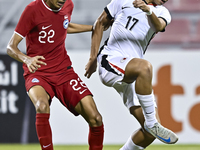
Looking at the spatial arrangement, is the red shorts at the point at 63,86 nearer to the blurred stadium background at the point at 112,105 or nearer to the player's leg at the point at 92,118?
the player's leg at the point at 92,118

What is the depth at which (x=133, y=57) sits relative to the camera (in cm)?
305

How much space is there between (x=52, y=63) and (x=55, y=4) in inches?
19.3

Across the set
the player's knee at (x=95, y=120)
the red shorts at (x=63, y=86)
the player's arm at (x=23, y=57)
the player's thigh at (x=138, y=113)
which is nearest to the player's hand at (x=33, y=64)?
the player's arm at (x=23, y=57)

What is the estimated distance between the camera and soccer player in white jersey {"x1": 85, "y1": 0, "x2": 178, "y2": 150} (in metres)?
2.90

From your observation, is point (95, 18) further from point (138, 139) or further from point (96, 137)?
point (96, 137)

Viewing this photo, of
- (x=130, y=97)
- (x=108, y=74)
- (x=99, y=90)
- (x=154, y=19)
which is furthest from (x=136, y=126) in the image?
(x=154, y=19)

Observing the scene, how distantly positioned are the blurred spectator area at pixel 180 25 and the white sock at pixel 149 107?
3.08m

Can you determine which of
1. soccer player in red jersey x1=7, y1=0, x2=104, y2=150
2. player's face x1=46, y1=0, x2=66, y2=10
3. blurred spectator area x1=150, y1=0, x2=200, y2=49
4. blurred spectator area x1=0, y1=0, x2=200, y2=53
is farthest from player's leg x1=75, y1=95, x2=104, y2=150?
blurred spectator area x1=150, y1=0, x2=200, y2=49

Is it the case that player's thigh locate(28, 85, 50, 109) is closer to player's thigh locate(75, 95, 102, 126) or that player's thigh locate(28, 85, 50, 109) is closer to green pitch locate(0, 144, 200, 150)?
player's thigh locate(75, 95, 102, 126)

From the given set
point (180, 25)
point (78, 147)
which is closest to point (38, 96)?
point (78, 147)

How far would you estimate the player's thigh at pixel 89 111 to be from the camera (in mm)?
3117

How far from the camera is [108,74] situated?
312 cm

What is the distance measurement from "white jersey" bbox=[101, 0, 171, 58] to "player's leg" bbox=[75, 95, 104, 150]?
447 mm

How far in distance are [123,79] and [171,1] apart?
346cm
